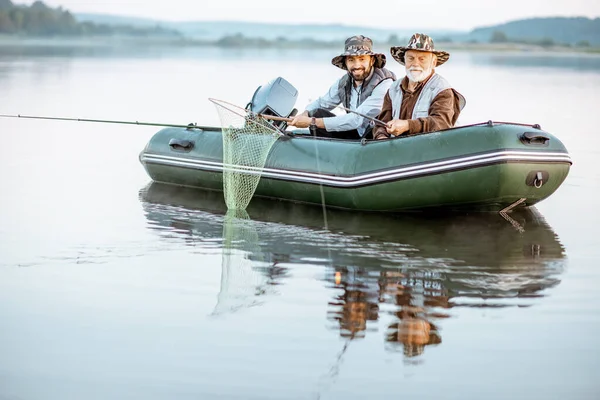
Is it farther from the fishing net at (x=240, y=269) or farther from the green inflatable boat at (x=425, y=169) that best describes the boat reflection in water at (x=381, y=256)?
the green inflatable boat at (x=425, y=169)

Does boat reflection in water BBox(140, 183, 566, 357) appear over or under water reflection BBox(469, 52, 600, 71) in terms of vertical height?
over

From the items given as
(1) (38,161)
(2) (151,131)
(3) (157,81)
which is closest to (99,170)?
(1) (38,161)

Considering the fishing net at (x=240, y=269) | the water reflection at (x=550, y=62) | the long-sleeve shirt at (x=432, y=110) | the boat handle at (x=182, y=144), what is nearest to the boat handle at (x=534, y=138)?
the long-sleeve shirt at (x=432, y=110)

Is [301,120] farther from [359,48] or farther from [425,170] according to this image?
[425,170]

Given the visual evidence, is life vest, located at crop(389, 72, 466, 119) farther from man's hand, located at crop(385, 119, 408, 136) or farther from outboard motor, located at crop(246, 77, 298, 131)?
outboard motor, located at crop(246, 77, 298, 131)

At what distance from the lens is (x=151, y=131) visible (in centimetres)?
1720

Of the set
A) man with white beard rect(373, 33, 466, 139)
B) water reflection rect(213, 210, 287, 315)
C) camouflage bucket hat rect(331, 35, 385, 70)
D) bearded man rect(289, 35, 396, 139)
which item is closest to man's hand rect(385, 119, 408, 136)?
man with white beard rect(373, 33, 466, 139)

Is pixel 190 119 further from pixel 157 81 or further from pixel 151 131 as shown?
pixel 157 81

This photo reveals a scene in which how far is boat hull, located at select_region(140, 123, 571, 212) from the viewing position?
365 inches

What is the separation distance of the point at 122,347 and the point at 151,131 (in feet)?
36.5

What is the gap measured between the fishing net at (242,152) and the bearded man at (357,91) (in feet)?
1.04

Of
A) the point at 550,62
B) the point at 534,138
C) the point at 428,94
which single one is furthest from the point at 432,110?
the point at 550,62

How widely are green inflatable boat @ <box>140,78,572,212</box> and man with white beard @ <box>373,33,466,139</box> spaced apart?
227mm

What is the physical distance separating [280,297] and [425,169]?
8.08 ft
